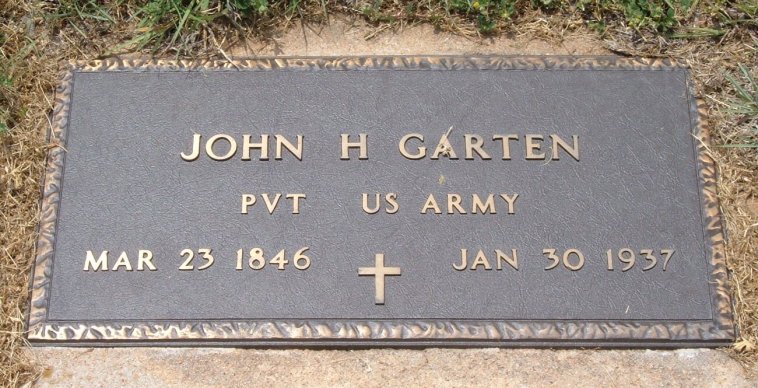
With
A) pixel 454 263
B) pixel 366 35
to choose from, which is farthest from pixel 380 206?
pixel 366 35

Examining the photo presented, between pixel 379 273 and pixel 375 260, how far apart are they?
51 mm

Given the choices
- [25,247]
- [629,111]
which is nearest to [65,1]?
[25,247]

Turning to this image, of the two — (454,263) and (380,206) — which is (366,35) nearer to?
(380,206)

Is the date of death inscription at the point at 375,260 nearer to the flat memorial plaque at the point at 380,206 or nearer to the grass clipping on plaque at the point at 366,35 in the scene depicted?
the flat memorial plaque at the point at 380,206

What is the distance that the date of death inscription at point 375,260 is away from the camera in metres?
2.53

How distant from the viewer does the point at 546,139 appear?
2697 mm

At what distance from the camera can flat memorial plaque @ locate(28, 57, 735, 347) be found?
2492 mm

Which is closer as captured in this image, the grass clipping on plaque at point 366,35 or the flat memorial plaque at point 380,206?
the flat memorial plaque at point 380,206

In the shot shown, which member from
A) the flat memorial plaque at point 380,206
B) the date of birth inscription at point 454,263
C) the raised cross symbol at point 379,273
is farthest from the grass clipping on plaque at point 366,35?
the raised cross symbol at point 379,273

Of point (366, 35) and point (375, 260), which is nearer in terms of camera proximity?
point (375, 260)

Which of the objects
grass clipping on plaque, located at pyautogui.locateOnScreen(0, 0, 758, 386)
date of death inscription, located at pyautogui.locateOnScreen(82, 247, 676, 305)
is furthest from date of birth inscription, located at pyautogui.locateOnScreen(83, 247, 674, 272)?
grass clipping on plaque, located at pyautogui.locateOnScreen(0, 0, 758, 386)

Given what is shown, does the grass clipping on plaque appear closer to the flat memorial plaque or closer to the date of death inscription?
the flat memorial plaque

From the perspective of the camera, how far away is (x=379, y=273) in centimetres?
252

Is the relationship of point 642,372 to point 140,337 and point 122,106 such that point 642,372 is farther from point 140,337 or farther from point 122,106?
point 122,106
